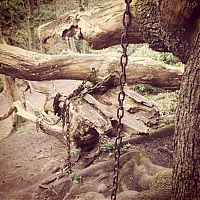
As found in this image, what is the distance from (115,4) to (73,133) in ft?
7.73

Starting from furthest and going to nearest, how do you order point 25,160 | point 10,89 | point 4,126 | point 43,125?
point 4,126 → point 10,89 → point 25,160 → point 43,125

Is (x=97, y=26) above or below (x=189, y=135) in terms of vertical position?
above

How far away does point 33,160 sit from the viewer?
7.73 m

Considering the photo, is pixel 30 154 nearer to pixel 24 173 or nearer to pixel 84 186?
pixel 24 173

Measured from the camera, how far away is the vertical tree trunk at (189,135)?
2.59 metres

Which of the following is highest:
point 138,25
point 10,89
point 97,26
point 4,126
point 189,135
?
point 138,25

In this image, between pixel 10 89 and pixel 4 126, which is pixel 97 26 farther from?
pixel 4 126

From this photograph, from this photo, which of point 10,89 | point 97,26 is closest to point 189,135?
point 97,26

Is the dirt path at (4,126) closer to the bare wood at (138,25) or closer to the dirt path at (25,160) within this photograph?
the dirt path at (25,160)

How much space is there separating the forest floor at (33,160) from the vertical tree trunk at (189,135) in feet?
9.34

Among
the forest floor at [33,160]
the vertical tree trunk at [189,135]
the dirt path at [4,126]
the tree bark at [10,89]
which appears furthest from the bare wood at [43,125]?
the vertical tree trunk at [189,135]

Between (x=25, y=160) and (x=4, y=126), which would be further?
(x=4, y=126)

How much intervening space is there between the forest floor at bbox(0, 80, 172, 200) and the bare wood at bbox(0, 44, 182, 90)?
136 cm

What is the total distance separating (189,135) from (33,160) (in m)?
5.69
